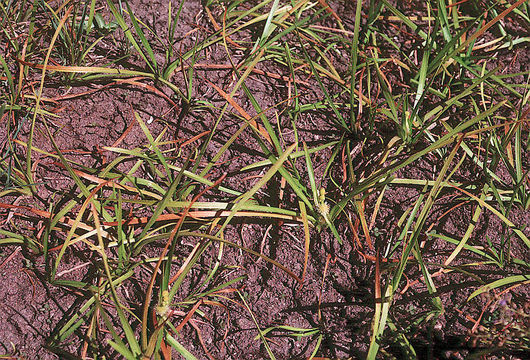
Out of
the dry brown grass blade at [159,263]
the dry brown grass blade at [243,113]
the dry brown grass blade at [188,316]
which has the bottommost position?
the dry brown grass blade at [188,316]

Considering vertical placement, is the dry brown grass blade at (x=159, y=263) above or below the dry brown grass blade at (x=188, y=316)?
above

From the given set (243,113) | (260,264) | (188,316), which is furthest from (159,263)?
(243,113)

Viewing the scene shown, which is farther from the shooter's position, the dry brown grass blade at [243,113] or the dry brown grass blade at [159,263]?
the dry brown grass blade at [243,113]

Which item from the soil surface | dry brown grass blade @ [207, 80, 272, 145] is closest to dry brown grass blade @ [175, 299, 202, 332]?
the soil surface

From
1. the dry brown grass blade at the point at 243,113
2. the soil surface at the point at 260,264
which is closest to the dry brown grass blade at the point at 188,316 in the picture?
the soil surface at the point at 260,264

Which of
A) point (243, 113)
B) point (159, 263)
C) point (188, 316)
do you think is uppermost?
point (243, 113)

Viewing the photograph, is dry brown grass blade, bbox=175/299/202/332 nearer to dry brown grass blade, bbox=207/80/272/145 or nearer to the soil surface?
the soil surface

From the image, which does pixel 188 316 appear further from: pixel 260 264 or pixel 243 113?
pixel 243 113

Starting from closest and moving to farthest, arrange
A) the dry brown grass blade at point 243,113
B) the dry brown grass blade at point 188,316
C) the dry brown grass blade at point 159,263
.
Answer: the dry brown grass blade at point 159,263 < the dry brown grass blade at point 188,316 < the dry brown grass blade at point 243,113

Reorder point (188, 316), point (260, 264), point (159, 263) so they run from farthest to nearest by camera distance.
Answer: point (260, 264) < point (188, 316) < point (159, 263)

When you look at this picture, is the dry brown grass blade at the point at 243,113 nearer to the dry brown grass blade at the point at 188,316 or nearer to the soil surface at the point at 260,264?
the soil surface at the point at 260,264

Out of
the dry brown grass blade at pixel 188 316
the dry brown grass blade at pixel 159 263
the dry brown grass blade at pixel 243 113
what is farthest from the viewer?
the dry brown grass blade at pixel 243 113
